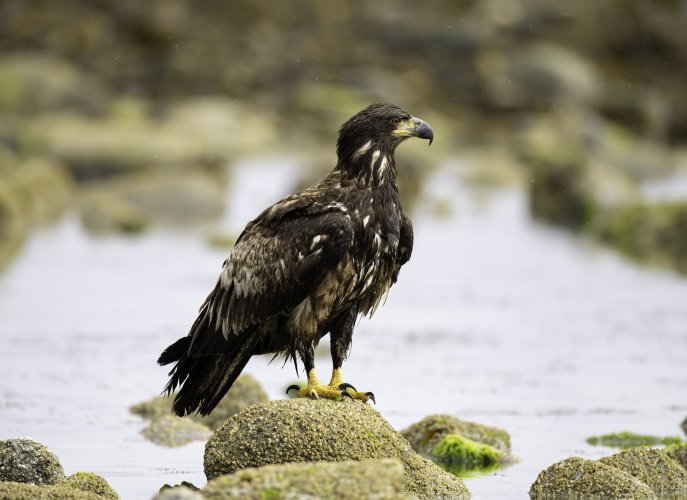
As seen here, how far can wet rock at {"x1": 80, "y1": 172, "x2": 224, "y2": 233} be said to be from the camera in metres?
32.9

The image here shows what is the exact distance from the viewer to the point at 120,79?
216ft

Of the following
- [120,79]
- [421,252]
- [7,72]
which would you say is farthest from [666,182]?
[120,79]

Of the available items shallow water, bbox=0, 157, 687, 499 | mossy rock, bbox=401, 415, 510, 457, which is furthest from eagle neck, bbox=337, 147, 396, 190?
mossy rock, bbox=401, 415, 510, 457

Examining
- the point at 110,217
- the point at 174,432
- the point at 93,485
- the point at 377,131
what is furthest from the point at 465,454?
the point at 110,217

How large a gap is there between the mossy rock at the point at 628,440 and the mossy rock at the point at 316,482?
200 inches

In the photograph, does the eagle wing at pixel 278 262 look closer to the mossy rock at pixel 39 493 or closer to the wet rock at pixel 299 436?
the wet rock at pixel 299 436

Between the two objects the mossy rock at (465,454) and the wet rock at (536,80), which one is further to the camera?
the wet rock at (536,80)

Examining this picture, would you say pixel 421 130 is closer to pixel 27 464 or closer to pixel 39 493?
pixel 27 464

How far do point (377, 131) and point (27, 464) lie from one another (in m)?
3.08

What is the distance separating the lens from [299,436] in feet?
28.7

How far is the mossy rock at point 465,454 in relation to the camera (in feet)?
36.3

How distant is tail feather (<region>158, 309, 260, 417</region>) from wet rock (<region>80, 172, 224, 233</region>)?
2264 centimetres

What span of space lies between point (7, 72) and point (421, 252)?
99.1ft

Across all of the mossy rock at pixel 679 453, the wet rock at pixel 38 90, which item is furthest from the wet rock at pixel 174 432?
the wet rock at pixel 38 90
